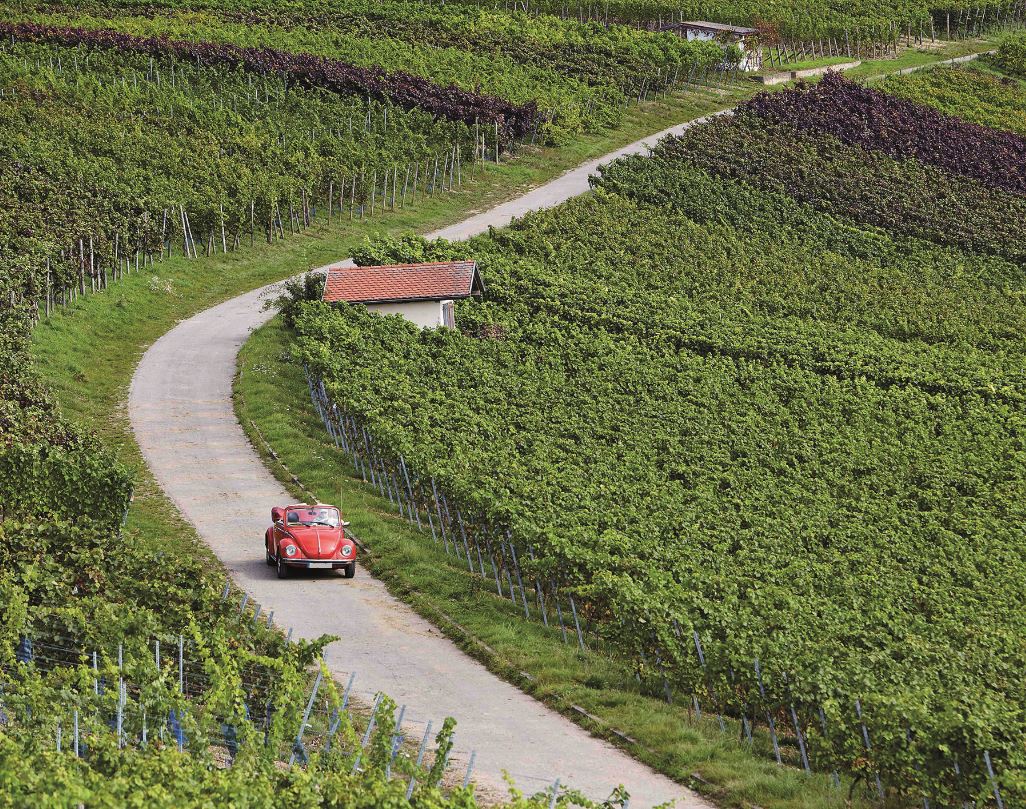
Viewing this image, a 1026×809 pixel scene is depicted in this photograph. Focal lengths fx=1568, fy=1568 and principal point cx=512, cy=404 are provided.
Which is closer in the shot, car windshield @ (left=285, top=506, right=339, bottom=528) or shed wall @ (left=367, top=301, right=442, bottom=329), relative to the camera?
car windshield @ (left=285, top=506, right=339, bottom=528)

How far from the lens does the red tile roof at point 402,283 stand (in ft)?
199

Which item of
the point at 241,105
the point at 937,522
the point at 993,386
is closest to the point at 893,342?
the point at 993,386

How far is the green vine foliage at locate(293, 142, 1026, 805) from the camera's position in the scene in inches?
1256

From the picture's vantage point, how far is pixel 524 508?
4050cm

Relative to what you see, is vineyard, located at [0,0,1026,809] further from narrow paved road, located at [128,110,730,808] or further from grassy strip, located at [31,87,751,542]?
narrow paved road, located at [128,110,730,808]

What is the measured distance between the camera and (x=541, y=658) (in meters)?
34.8

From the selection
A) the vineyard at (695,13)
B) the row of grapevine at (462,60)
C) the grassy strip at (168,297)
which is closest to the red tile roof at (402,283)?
the grassy strip at (168,297)

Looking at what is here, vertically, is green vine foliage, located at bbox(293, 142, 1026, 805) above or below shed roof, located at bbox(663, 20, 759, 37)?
below

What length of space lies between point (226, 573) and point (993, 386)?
33.9 metres

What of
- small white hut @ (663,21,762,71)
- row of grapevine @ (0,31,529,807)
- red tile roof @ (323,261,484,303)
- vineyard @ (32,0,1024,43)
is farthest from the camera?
vineyard @ (32,0,1024,43)

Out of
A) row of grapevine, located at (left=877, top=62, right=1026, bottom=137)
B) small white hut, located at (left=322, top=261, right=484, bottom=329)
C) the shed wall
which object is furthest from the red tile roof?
row of grapevine, located at (left=877, top=62, right=1026, bottom=137)

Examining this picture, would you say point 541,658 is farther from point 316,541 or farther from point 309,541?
point 309,541

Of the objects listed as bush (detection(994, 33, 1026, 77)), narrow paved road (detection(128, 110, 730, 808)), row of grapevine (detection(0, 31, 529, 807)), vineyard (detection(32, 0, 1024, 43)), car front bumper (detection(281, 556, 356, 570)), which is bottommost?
narrow paved road (detection(128, 110, 730, 808))

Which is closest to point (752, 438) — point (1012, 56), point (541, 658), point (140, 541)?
point (541, 658)
